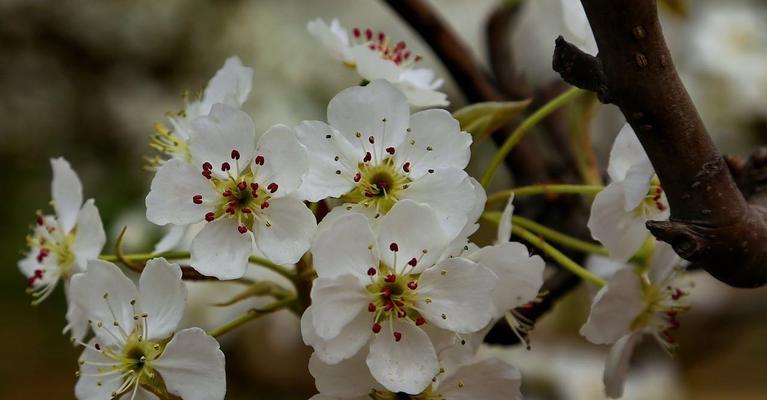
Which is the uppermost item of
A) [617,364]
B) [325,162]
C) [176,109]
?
[325,162]

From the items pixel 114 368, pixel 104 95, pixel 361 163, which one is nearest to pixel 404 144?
pixel 361 163

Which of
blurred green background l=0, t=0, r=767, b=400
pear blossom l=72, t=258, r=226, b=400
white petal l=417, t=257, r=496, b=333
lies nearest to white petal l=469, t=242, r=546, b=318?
white petal l=417, t=257, r=496, b=333

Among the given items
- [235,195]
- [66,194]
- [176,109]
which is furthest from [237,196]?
[176,109]

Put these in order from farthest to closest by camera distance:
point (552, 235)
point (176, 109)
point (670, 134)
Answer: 1. point (176, 109)
2. point (552, 235)
3. point (670, 134)

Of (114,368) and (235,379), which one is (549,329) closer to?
(235,379)

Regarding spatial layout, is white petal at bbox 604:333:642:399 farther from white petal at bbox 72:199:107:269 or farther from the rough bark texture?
white petal at bbox 72:199:107:269

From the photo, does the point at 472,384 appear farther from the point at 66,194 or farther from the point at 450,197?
the point at 66,194

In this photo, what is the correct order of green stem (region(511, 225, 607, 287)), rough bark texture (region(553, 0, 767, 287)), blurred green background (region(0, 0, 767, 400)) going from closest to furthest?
1. rough bark texture (region(553, 0, 767, 287))
2. green stem (region(511, 225, 607, 287))
3. blurred green background (region(0, 0, 767, 400))
